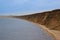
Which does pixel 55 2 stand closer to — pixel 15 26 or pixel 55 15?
pixel 55 15

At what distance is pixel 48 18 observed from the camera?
1571 millimetres

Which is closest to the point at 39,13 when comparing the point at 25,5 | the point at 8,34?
the point at 25,5

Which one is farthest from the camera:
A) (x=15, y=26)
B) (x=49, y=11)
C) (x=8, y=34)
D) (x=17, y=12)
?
(x=49, y=11)

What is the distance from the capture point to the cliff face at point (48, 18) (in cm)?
144

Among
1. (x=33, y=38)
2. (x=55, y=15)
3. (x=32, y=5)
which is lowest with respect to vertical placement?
(x=33, y=38)

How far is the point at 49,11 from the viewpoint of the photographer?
148cm

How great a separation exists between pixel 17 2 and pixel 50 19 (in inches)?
15.4

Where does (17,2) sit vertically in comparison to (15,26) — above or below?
above

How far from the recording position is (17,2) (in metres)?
1.39

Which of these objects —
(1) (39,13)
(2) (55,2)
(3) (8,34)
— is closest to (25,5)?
(1) (39,13)

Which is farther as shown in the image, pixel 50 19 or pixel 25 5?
pixel 50 19

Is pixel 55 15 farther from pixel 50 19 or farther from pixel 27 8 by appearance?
pixel 27 8

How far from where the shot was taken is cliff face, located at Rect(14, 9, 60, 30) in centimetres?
144

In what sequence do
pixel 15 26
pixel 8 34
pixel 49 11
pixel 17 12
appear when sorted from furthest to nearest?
pixel 49 11 → pixel 17 12 → pixel 15 26 → pixel 8 34
